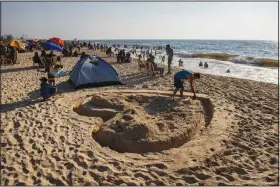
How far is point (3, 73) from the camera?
1473 cm

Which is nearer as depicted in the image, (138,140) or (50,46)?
(138,140)

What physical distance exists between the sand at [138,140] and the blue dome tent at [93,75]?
4.85 ft

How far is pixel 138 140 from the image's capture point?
623cm

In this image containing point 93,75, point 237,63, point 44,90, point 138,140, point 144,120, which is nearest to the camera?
point 138,140

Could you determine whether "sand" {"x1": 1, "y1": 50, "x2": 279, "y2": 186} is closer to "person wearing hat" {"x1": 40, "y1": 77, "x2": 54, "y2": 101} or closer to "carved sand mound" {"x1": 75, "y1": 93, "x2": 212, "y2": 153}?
"carved sand mound" {"x1": 75, "y1": 93, "x2": 212, "y2": 153}

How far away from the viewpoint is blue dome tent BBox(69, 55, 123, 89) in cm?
1164

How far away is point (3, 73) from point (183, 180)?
1311 cm

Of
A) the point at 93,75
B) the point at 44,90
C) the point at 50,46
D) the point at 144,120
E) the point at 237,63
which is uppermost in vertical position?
the point at 50,46

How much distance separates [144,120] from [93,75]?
5416 millimetres

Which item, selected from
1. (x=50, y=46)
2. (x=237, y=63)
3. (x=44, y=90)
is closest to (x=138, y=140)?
(x=44, y=90)

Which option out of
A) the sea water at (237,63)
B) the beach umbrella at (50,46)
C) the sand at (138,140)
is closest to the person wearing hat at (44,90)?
the sand at (138,140)

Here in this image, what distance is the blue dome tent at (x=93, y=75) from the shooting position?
1164cm

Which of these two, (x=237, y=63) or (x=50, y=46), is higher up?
(x=50, y=46)

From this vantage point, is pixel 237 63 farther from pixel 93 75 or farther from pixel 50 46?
pixel 93 75
